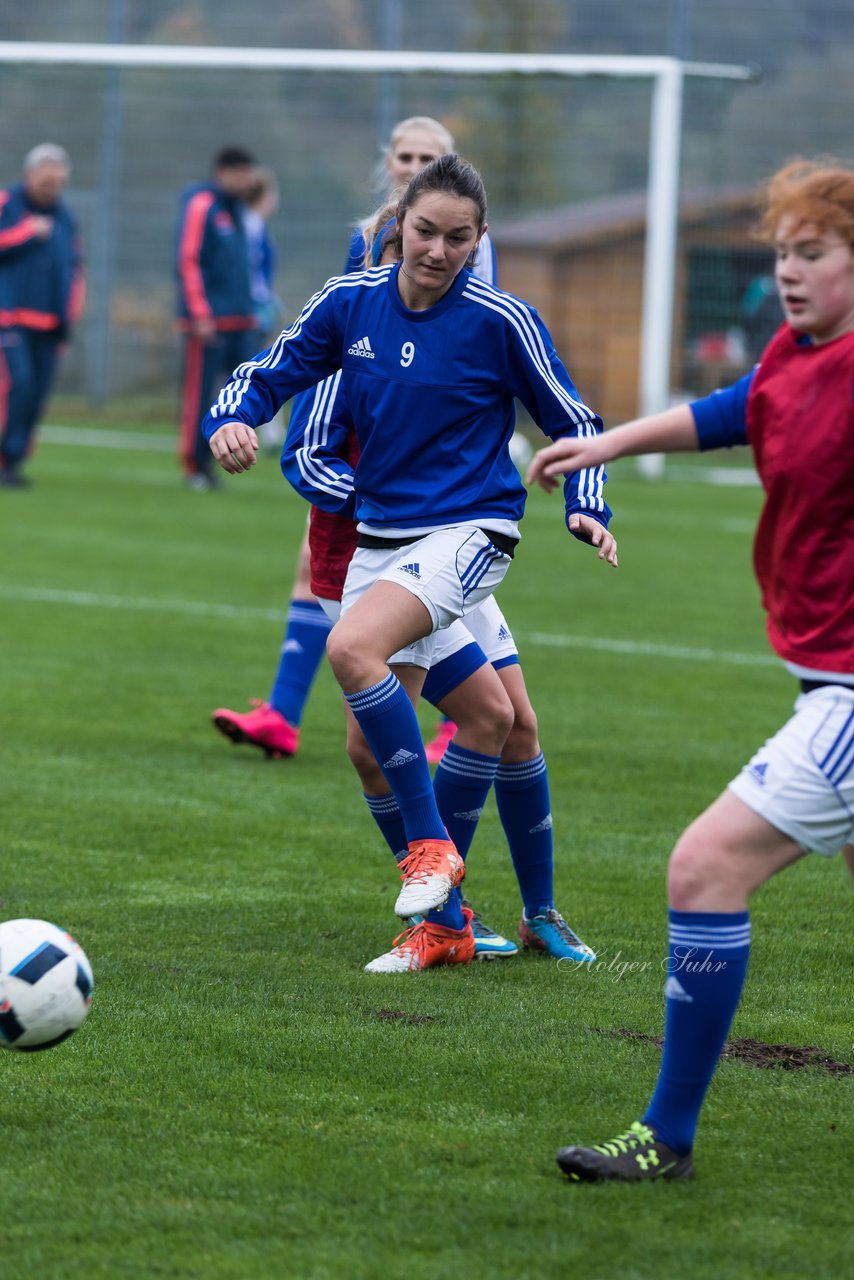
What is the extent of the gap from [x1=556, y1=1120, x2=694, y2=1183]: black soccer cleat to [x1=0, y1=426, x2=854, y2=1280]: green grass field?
1.6 inches

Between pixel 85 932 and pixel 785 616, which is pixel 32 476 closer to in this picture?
pixel 85 932

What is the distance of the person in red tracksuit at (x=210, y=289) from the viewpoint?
1684cm

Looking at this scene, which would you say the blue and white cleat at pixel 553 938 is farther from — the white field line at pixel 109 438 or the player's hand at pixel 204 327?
the white field line at pixel 109 438

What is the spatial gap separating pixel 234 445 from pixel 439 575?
55cm

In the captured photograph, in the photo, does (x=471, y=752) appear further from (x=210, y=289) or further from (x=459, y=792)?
(x=210, y=289)

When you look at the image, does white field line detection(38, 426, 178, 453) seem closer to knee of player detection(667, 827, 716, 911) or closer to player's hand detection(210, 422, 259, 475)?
player's hand detection(210, 422, 259, 475)

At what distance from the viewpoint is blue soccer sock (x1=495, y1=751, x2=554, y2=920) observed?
16.3ft

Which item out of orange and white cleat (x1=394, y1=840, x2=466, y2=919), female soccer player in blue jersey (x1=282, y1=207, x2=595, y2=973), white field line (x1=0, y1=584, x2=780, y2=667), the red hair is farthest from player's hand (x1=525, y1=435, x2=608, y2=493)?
white field line (x1=0, y1=584, x2=780, y2=667)

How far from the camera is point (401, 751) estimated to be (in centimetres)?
460

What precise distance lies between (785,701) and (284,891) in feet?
12.7

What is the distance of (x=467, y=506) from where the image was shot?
4.66 meters

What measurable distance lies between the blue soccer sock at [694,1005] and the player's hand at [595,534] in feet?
3.70

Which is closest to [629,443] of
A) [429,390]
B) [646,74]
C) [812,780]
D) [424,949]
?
[812,780]

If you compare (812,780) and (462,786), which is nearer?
(812,780)
